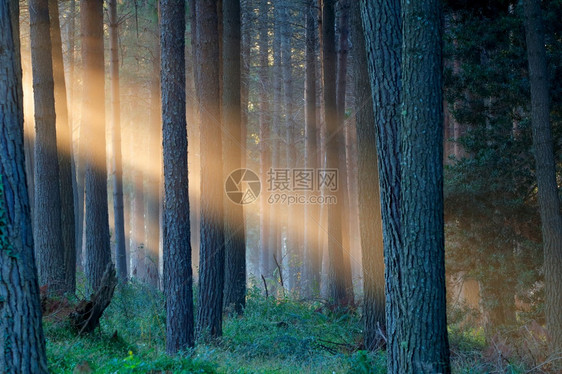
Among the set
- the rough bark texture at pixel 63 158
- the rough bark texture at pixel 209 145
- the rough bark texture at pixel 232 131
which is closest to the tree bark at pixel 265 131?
the rough bark texture at pixel 232 131

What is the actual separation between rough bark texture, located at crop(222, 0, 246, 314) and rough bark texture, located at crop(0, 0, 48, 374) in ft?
27.1

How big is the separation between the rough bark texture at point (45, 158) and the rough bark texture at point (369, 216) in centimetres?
708

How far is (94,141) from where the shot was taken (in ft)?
51.9

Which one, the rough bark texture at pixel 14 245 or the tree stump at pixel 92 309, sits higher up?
the rough bark texture at pixel 14 245

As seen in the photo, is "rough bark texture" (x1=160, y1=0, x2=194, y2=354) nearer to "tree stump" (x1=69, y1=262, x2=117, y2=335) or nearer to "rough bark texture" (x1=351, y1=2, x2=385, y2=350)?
"tree stump" (x1=69, y1=262, x2=117, y2=335)

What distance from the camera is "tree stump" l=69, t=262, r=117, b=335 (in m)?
10.1

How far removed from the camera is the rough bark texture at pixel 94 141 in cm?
1509

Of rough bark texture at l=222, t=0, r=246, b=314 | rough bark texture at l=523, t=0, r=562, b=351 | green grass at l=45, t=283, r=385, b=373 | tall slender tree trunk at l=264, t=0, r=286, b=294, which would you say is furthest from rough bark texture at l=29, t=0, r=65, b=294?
tall slender tree trunk at l=264, t=0, r=286, b=294

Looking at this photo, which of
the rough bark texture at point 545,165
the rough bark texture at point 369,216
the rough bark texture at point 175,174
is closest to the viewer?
the rough bark texture at point 175,174

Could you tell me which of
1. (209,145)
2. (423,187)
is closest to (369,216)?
(209,145)

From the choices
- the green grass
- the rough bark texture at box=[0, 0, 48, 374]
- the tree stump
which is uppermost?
the rough bark texture at box=[0, 0, 48, 374]

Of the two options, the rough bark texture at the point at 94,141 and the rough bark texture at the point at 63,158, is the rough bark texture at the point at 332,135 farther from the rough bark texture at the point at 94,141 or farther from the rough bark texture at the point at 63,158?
the rough bark texture at the point at 63,158

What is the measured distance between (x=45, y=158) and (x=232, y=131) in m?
4.40

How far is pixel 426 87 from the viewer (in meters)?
6.57
